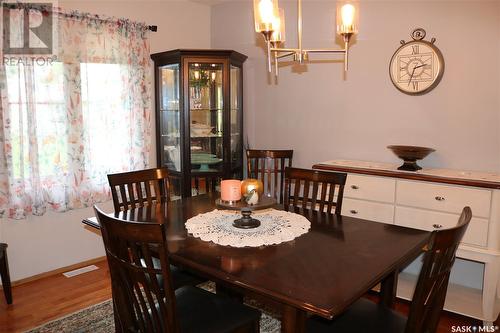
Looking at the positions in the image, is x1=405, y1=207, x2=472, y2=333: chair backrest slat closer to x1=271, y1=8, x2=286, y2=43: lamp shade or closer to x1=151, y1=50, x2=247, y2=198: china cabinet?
x1=271, y1=8, x2=286, y2=43: lamp shade

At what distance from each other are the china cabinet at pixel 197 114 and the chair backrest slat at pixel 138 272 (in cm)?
220

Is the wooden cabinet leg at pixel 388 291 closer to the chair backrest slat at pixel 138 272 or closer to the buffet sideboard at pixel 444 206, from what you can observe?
the buffet sideboard at pixel 444 206

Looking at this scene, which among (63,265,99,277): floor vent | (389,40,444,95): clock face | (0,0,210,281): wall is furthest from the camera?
(63,265,99,277): floor vent

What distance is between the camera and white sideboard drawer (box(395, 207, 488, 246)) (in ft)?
8.27

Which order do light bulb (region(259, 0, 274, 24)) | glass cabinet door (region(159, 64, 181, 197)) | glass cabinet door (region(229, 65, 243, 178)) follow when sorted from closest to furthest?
1. light bulb (region(259, 0, 274, 24))
2. glass cabinet door (region(159, 64, 181, 197))
3. glass cabinet door (region(229, 65, 243, 178))

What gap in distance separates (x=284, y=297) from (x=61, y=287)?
2401 millimetres

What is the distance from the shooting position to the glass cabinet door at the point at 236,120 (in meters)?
3.88

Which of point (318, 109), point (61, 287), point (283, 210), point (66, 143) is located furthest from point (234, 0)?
point (61, 287)

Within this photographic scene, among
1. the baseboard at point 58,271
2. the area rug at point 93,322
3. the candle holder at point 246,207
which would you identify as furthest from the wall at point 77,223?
the candle holder at point 246,207

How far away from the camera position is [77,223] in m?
3.46

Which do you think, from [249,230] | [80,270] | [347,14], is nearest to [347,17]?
[347,14]

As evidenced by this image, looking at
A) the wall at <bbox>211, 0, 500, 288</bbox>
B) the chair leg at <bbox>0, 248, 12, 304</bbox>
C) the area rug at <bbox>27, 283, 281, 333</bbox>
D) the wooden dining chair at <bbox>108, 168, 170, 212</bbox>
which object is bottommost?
the area rug at <bbox>27, 283, 281, 333</bbox>

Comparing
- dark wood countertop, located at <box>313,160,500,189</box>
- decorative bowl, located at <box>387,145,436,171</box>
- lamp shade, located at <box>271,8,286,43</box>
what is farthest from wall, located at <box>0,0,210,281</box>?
decorative bowl, located at <box>387,145,436,171</box>

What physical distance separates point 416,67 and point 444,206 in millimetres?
1071
